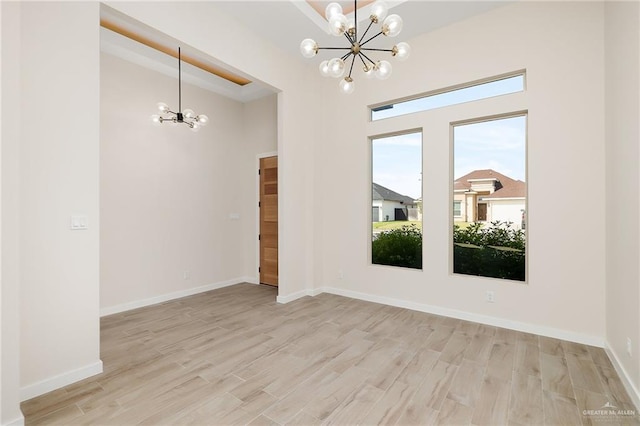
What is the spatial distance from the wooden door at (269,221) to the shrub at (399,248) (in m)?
1.98

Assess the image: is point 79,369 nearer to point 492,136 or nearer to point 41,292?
point 41,292

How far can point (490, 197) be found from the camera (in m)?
3.88

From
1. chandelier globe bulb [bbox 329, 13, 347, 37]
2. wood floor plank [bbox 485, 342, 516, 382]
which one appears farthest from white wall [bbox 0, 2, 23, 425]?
wood floor plank [bbox 485, 342, 516, 382]

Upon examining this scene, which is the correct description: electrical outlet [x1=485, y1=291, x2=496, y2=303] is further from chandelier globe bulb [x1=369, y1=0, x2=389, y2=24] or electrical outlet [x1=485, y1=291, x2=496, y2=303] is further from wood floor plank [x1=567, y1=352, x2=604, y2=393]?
chandelier globe bulb [x1=369, y1=0, x2=389, y2=24]

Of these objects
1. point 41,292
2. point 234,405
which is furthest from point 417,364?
point 41,292

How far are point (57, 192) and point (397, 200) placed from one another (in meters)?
4.03

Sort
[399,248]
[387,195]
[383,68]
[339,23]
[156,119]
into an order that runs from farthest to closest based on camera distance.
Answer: [387,195]
[399,248]
[156,119]
[383,68]
[339,23]

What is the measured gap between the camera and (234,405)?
2166 mm

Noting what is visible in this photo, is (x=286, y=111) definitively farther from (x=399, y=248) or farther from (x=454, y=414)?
(x=454, y=414)

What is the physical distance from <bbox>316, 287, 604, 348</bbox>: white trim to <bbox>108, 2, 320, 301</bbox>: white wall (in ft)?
2.33

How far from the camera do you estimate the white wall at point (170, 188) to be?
13.9 feet

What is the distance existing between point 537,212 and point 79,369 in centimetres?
478

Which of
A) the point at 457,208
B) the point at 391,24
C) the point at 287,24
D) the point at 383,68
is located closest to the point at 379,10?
the point at 391,24

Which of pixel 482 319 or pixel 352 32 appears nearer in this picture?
pixel 352 32
